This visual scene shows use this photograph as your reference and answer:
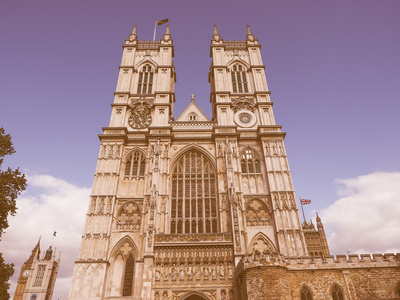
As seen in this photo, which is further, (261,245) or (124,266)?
(261,245)

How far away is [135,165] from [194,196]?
21.2 feet

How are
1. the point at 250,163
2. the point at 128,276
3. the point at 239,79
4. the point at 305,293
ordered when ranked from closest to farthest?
the point at 305,293 → the point at 128,276 → the point at 250,163 → the point at 239,79

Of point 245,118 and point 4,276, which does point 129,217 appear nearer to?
point 4,276

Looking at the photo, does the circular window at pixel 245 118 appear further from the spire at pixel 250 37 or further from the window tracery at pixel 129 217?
the window tracery at pixel 129 217

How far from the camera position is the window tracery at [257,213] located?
2475cm

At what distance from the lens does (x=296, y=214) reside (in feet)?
80.1

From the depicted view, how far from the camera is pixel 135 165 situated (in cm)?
2794

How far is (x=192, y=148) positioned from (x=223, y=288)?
1309cm

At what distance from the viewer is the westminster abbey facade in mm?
18141

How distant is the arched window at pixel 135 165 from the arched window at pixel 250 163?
31.6 feet

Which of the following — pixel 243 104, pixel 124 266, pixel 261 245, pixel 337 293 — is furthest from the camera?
pixel 243 104

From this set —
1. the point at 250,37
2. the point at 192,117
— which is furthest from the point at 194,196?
the point at 250,37

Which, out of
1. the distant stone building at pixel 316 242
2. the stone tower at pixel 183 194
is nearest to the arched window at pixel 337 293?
the stone tower at pixel 183 194

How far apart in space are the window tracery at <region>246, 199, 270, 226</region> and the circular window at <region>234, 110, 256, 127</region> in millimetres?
8576
